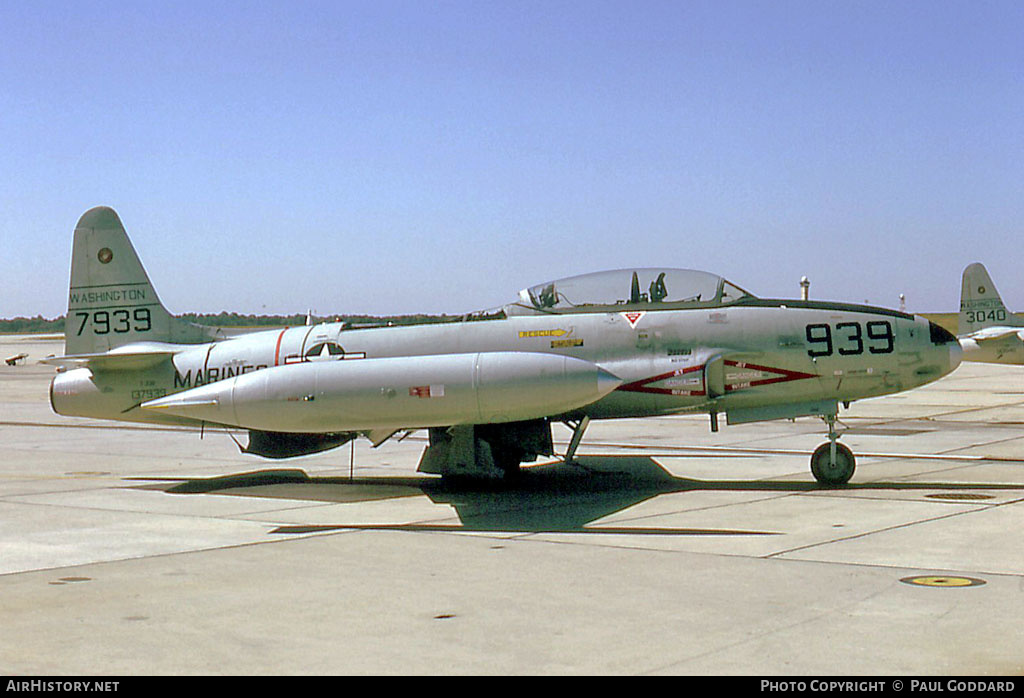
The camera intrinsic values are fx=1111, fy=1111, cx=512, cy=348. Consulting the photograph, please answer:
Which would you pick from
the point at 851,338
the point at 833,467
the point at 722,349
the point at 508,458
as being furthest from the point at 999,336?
the point at 508,458

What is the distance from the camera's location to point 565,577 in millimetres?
8609

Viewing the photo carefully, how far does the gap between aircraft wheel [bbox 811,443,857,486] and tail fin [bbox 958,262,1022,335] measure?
3032 centimetres

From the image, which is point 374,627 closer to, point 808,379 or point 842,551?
point 842,551

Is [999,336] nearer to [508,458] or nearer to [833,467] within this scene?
[833,467]

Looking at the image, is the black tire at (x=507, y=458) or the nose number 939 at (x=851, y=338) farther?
the black tire at (x=507, y=458)

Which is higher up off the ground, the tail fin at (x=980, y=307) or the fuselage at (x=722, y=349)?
the tail fin at (x=980, y=307)

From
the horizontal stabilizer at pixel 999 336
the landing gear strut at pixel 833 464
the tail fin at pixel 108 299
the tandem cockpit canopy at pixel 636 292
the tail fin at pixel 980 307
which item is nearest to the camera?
the landing gear strut at pixel 833 464

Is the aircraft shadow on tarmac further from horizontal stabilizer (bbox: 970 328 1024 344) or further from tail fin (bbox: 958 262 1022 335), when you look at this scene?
tail fin (bbox: 958 262 1022 335)

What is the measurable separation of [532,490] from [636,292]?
9.61 feet

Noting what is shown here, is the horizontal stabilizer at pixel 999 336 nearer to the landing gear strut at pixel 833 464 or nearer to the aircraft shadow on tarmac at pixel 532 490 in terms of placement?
the aircraft shadow on tarmac at pixel 532 490

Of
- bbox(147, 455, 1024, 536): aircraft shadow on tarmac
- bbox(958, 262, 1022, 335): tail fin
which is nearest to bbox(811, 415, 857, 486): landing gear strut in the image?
bbox(147, 455, 1024, 536): aircraft shadow on tarmac

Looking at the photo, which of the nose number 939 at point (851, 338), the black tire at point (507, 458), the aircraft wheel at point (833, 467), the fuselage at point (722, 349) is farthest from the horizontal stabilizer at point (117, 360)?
the aircraft wheel at point (833, 467)

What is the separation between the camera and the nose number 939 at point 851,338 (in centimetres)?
1405

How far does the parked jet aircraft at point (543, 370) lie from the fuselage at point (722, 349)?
0.06ft
